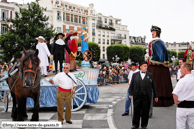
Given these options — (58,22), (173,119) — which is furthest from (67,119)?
(58,22)

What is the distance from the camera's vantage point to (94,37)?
6906cm

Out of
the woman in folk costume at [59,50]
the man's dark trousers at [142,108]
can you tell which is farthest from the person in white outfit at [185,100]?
the woman in folk costume at [59,50]

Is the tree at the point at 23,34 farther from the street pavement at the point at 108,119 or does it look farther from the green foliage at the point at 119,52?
the green foliage at the point at 119,52

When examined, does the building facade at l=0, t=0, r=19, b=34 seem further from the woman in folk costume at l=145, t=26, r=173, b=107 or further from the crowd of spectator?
the woman in folk costume at l=145, t=26, r=173, b=107

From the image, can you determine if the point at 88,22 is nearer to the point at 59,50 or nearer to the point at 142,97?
the point at 59,50

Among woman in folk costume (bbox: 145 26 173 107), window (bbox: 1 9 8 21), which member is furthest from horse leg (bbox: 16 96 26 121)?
window (bbox: 1 9 8 21)

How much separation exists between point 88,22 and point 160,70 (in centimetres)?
6039

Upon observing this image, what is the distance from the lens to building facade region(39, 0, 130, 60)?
57344 millimetres

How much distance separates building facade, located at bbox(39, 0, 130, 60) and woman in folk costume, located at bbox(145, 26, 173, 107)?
45.4 meters

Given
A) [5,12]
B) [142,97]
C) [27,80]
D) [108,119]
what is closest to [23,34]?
[108,119]

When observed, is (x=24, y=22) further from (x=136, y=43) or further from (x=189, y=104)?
(x=136, y=43)

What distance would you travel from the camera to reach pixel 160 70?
337 inches

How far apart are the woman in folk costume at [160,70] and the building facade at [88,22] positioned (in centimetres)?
A: 4539

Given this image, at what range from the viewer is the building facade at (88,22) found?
57344 millimetres
